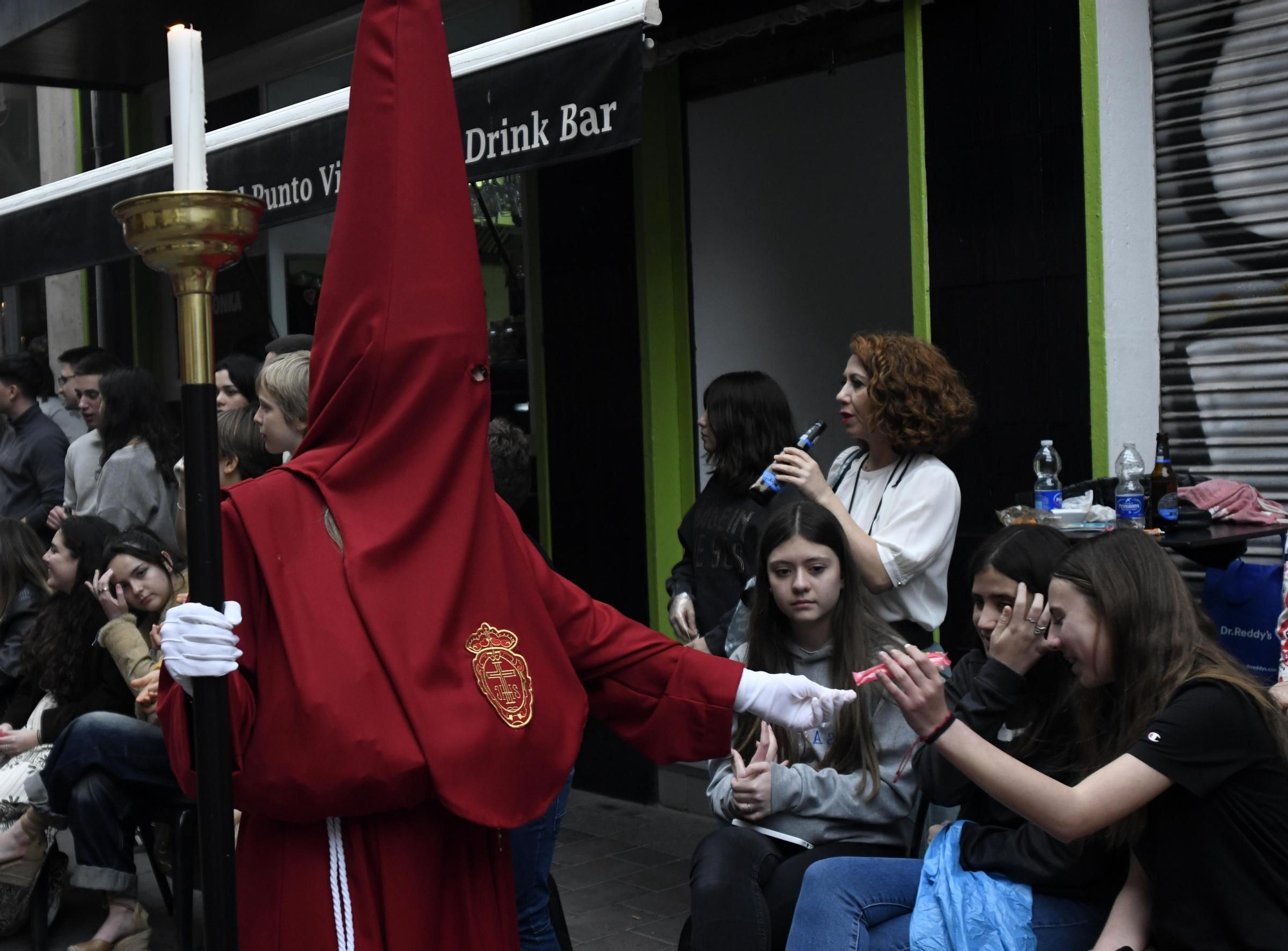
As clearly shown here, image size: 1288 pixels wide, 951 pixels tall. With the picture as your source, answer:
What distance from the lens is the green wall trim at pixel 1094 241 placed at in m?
4.78

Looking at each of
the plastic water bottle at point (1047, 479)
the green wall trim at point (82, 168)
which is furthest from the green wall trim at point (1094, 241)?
the green wall trim at point (82, 168)

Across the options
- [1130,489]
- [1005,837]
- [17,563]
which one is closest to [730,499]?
[1130,489]

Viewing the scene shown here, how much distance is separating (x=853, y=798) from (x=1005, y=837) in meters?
0.47

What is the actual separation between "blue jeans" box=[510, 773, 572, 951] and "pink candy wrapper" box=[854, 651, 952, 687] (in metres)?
0.95

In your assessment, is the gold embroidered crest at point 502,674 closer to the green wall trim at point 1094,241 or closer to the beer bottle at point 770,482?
the beer bottle at point 770,482

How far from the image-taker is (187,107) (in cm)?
181

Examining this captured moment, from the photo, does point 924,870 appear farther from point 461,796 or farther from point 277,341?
point 277,341

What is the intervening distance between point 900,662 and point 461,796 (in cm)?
103

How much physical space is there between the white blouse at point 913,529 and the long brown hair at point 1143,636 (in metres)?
1.06

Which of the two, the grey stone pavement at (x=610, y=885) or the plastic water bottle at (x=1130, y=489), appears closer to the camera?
the plastic water bottle at (x=1130, y=489)

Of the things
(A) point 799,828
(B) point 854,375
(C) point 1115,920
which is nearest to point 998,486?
(B) point 854,375

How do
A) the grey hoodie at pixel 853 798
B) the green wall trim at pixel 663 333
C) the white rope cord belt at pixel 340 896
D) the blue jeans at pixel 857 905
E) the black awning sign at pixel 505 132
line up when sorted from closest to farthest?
the white rope cord belt at pixel 340 896
the blue jeans at pixel 857 905
the grey hoodie at pixel 853 798
the black awning sign at pixel 505 132
the green wall trim at pixel 663 333

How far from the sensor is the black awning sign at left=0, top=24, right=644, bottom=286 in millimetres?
A: 4246

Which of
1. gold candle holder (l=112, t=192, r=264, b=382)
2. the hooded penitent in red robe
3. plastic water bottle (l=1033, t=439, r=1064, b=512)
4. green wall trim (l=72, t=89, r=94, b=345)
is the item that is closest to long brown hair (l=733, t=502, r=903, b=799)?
plastic water bottle (l=1033, t=439, r=1064, b=512)
